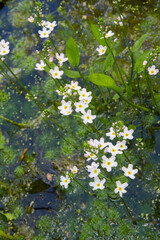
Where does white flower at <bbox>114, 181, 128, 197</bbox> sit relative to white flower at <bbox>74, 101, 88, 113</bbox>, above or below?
below

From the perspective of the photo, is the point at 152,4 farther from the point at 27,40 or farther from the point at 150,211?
the point at 150,211

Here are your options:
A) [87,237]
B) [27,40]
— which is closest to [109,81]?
[87,237]

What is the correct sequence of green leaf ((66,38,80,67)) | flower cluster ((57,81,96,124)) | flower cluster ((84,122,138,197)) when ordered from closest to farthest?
flower cluster ((84,122,138,197)), flower cluster ((57,81,96,124)), green leaf ((66,38,80,67))

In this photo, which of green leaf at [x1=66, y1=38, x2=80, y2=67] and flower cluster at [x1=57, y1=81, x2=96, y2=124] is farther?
green leaf at [x1=66, y1=38, x2=80, y2=67]

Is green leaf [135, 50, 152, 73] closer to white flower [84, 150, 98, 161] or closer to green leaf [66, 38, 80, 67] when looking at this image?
green leaf [66, 38, 80, 67]

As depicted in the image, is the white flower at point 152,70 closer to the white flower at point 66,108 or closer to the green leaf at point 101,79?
the green leaf at point 101,79

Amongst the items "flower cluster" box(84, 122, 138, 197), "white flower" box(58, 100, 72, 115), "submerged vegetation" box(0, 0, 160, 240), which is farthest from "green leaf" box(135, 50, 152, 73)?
"white flower" box(58, 100, 72, 115)

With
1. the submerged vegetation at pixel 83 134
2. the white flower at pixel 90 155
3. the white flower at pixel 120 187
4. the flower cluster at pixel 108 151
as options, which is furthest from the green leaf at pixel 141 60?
the white flower at pixel 120 187

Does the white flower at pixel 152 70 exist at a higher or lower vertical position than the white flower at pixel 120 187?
higher

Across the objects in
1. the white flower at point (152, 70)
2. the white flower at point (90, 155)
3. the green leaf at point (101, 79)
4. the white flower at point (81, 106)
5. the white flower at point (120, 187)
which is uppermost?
the white flower at point (152, 70)
